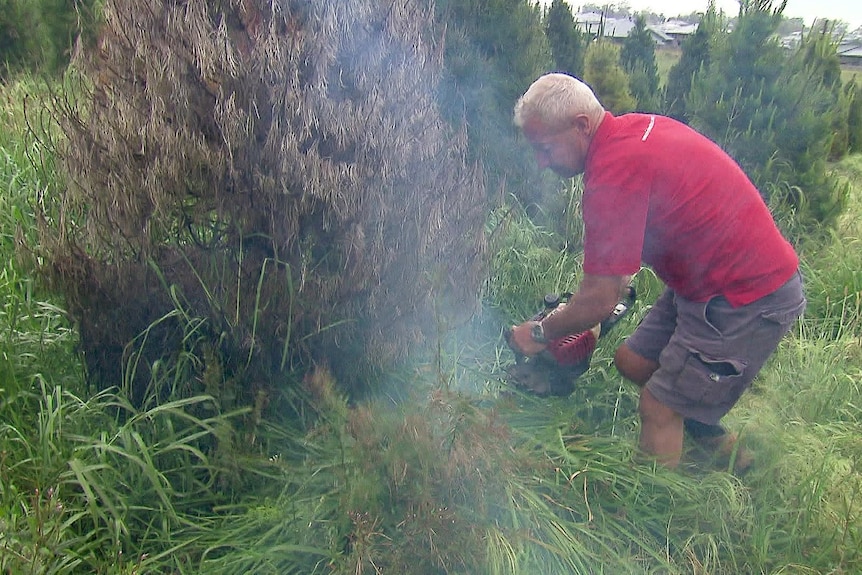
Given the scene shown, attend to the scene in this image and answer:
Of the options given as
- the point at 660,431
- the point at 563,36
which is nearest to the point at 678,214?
the point at 660,431

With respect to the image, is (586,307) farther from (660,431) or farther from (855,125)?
(855,125)

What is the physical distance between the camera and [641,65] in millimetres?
7684

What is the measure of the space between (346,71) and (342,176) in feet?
1.26

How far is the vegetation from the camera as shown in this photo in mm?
2223

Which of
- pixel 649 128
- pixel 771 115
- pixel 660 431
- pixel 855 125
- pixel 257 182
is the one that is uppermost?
pixel 649 128

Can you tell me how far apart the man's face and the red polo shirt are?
0.06 m

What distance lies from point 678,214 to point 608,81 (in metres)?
4.51

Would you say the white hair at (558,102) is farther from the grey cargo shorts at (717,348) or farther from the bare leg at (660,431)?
the bare leg at (660,431)

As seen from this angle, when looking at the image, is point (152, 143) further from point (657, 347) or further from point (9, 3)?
point (9, 3)

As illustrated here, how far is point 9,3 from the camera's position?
758 cm

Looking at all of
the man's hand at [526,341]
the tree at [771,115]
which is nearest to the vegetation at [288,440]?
the man's hand at [526,341]

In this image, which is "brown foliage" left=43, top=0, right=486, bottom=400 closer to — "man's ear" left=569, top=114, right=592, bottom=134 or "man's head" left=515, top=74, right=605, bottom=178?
"man's head" left=515, top=74, right=605, bottom=178

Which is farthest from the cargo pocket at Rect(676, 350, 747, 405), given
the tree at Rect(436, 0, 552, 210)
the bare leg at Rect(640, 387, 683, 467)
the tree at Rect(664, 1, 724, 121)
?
the tree at Rect(664, 1, 724, 121)

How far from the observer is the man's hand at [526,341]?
8.93 feet
